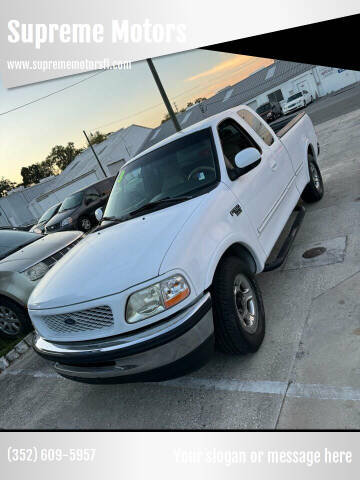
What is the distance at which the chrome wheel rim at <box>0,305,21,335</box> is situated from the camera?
498 cm

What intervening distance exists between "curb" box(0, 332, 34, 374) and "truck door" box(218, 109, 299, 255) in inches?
132

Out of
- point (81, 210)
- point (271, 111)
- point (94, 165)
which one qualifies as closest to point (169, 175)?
point (81, 210)

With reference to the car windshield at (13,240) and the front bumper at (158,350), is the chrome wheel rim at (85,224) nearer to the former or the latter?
the car windshield at (13,240)

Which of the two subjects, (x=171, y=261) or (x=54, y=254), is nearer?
(x=171, y=261)

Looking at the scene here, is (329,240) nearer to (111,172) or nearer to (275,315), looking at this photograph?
(275,315)

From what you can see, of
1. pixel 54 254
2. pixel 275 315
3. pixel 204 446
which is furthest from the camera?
pixel 54 254

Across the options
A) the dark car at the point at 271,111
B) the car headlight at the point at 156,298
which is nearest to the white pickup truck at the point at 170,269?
the car headlight at the point at 156,298

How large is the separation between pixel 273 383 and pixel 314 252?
2006mm

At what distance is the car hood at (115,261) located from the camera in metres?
2.44

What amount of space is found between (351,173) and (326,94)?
29528 millimetres

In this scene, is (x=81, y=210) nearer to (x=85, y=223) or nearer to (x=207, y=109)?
(x=85, y=223)

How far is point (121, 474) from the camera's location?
7.77ft

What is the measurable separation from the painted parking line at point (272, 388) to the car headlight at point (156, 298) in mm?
887

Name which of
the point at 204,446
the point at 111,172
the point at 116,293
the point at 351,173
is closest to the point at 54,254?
the point at 116,293
